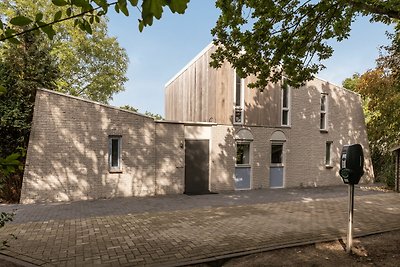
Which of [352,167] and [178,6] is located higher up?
[178,6]

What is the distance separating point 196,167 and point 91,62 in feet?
57.7

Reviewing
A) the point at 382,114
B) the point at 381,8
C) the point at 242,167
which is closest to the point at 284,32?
the point at 381,8

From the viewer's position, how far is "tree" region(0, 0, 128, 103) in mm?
24203

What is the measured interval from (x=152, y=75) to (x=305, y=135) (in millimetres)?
14332

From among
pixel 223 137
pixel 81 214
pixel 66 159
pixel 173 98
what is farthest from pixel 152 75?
pixel 81 214

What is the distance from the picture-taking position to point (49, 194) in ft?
38.5

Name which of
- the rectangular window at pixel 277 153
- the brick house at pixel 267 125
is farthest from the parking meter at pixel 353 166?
the rectangular window at pixel 277 153

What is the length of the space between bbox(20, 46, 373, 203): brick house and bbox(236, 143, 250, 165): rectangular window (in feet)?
0.17

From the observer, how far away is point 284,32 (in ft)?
28.2

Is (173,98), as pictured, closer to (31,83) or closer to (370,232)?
(31,83)

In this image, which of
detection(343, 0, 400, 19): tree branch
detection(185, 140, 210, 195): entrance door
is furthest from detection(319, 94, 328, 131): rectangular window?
detection(343, 0, 400, 19): tree branch

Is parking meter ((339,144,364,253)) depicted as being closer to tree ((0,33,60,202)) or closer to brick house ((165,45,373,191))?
brick house ((165,45,373,191))

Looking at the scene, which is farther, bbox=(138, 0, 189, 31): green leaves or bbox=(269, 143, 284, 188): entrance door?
bbox=(269, 143, 284, 188): entrance door

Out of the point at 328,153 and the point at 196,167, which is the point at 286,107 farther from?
the point at 196,167
